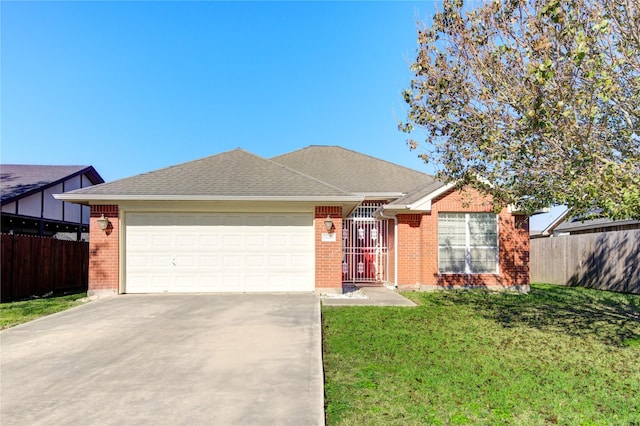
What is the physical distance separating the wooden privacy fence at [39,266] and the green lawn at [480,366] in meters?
9.30

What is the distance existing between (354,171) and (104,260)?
9.97m

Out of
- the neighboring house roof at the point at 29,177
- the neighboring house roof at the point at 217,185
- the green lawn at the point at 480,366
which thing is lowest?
the green lawn at the point at 480,366

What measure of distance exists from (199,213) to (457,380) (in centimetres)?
896

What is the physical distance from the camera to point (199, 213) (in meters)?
12.2

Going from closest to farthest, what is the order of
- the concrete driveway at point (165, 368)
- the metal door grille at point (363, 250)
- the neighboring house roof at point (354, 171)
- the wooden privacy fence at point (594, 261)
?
1. the concrete driveway at point (165, 368)
2. the wooden privacy fence at point (594, 261)
3. the metal door grille at point (363, 250)
4. the neighboring house roof at point (354, 171)

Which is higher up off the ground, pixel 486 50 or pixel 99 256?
pixel 486 50

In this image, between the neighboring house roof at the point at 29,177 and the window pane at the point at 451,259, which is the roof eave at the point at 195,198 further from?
the neighboring house roof at the point at 29,177

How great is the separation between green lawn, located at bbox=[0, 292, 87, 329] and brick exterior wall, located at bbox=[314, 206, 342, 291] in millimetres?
6404

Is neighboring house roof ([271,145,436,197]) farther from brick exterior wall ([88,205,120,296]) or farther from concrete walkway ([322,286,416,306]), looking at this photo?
brick exterior wall ([88,205,120,296])

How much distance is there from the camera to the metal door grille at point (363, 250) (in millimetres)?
15297

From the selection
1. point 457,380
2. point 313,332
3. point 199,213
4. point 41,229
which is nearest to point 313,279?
point 199,213

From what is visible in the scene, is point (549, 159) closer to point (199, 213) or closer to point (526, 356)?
point (526, 356)

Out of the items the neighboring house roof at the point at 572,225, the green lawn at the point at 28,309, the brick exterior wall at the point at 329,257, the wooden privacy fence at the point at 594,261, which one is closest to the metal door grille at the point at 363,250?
the brick exterior wall at the point at 329,257

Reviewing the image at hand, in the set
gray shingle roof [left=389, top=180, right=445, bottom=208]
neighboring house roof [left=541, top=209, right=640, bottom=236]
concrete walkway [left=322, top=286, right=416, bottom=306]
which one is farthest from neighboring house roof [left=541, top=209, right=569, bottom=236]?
concrete walkway [left=322, top=286, right=416, bottom=306]
